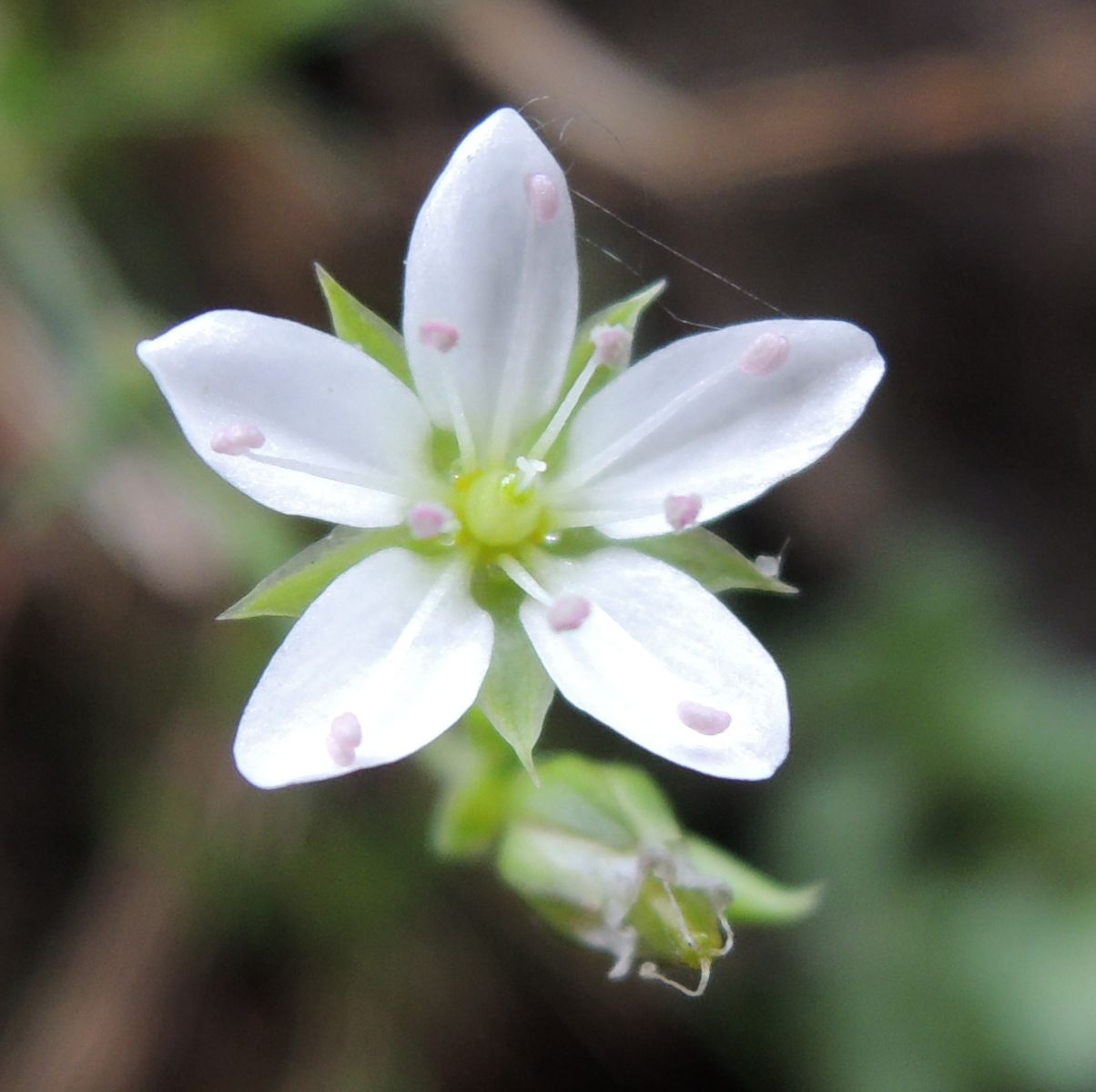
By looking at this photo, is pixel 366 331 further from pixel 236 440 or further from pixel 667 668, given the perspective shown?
pixel 667 668

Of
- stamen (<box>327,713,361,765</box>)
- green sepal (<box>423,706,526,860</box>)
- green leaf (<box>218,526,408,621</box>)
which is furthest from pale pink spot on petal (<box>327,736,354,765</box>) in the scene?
green sepal (<box>423,706,526,860</box>)

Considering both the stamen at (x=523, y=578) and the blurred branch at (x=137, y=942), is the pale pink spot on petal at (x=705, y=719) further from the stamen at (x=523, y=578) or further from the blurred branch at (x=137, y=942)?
the blurred branch at (x=137, y=942)

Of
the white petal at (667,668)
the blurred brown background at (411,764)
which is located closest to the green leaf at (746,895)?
the white petal at (667,668)

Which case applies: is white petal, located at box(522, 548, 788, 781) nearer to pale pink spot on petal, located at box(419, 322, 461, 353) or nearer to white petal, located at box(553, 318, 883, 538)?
white petal, located at box(553, 318, 883, 538)

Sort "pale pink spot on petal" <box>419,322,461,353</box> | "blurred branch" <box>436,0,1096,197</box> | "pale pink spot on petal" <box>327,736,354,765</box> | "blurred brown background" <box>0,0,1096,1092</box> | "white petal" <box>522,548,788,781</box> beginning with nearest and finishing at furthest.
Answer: "pale pink spot on petal" <box>327,736,354,765</box>, "white petal" <box>522,548,788,781</box>, "pale pink spot on petal" <box>419,322,461,353</box>, "blurred brown background" <box>0,0,1096,1092</box>, "blurred branch" <box>436,0,1096,197</box>

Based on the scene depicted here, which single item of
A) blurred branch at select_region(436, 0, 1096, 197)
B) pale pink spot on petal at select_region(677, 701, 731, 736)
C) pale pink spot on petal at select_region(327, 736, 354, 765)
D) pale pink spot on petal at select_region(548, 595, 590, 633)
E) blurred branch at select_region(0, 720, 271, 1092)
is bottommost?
blurred branch at select_region(0, 720, 271, 1092)

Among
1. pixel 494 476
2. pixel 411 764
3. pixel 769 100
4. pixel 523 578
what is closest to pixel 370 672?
pixel 523 578

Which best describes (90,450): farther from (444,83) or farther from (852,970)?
(852,970)
